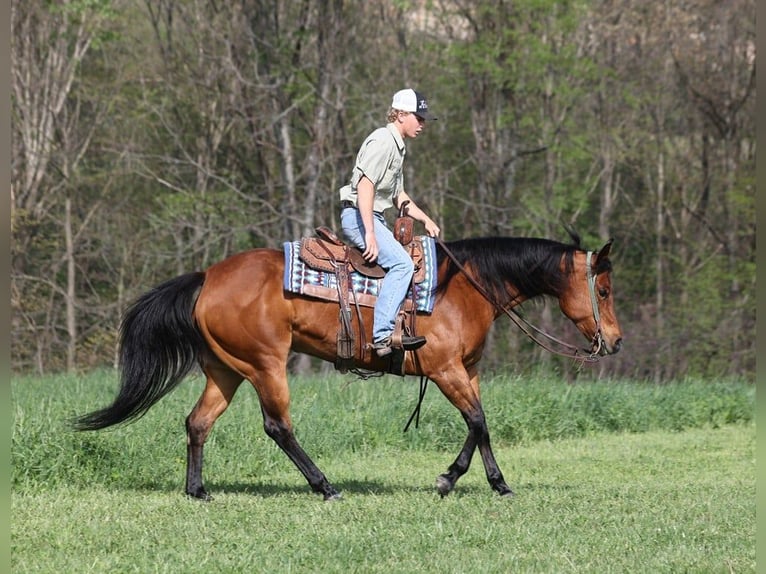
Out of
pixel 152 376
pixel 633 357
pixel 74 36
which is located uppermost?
pixel 74 36

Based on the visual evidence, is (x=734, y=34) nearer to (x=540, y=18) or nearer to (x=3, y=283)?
(x=540, y=18)

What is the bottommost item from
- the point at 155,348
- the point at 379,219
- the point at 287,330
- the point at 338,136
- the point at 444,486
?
the point at 444,486

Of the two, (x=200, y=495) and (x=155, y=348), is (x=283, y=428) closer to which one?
(x=200, y=495)

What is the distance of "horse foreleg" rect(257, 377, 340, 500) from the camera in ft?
26.8

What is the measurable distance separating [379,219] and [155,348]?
1895 mm

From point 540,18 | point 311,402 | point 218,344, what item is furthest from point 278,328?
point 540,18

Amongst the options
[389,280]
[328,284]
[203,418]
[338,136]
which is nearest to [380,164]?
[389,280]

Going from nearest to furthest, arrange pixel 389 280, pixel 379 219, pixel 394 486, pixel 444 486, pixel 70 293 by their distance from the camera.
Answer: pixel 389 280 < pixel 444 486 < pixel 379 219 < pixel 394 486 < pixel 70 293

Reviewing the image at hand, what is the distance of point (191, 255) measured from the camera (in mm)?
25281

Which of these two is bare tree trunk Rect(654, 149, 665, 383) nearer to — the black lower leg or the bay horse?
the bay horse

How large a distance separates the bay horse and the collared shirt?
593mm

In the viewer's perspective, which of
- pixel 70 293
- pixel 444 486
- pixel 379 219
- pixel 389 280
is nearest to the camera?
pixel 389 280

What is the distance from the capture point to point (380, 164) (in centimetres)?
821

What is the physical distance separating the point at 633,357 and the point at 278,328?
18449 millimetres
